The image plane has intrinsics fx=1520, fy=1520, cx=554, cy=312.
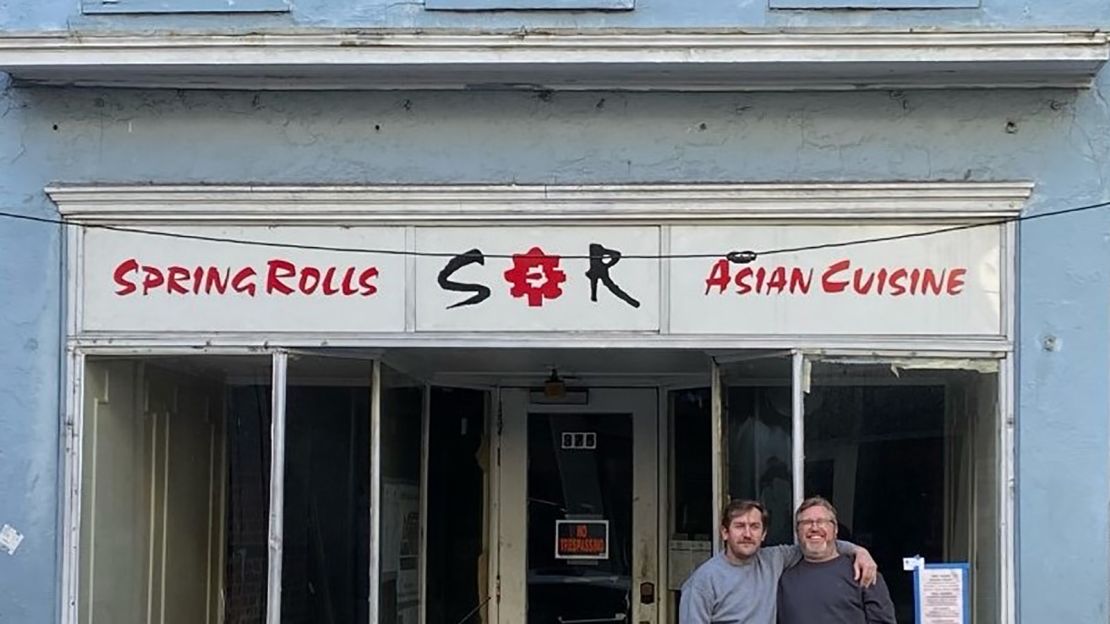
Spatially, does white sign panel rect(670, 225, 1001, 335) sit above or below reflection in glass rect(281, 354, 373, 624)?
above

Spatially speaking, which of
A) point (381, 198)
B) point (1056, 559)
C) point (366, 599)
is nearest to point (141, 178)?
point (381, 198)

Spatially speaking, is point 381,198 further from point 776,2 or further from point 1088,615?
point 1088,615

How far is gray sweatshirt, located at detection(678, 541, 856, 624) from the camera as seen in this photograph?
6.88 m

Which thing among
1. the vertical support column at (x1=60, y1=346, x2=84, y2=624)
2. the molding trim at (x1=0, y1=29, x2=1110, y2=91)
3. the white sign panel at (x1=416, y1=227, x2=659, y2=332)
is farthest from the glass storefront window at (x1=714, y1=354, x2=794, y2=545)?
the vertical support column at (x1=60, y1=346, x2=84, y2=624)

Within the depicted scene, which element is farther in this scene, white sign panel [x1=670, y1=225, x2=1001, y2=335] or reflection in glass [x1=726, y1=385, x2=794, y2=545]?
reflection in glass [x1=726, y1=385, x2=794, y2=545]

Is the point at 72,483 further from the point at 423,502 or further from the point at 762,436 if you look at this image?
the point at 762,436

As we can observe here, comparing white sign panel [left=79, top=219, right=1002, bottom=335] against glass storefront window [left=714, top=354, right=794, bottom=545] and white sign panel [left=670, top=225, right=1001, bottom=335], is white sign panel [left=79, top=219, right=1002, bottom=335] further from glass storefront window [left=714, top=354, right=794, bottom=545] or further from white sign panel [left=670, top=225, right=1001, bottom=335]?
glass storefront window [left=714, top=354, right=794, bottom=545]

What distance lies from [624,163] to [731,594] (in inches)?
89.5

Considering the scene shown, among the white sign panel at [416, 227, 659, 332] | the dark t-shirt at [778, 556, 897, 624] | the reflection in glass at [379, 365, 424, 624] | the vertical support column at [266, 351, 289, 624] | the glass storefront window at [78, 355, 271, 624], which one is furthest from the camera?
the reflection in glass at [379, 365, 424, 624]

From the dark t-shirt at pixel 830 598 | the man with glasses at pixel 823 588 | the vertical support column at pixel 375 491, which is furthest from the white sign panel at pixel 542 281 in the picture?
the dark t-shirt at pixel 830 598

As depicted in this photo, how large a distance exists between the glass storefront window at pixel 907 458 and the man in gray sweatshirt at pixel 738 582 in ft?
2.82

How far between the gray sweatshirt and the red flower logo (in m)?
1.67

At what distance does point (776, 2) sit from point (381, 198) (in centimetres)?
226

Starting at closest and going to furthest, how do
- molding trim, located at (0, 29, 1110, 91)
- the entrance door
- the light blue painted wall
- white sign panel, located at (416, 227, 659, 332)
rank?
1. molding trim, located at (0, 29, 1110, 91)
2. the light blue painted wall
3. white sign panel, located at (416, 227, 659, 332)
4. the entrance door
